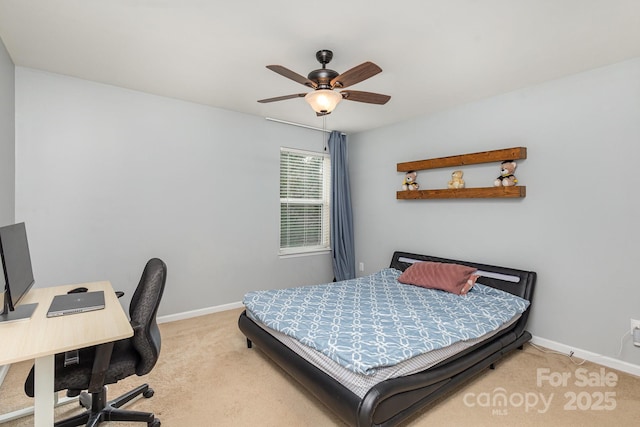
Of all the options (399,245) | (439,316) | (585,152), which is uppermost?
(585,152)

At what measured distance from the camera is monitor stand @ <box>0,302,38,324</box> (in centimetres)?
145

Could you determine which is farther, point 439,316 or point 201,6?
point 439,316

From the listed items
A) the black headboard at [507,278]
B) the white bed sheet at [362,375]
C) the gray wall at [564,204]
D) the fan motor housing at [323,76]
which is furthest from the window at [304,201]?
the white bed sheet at [362,375]

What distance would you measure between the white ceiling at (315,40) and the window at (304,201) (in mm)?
1465

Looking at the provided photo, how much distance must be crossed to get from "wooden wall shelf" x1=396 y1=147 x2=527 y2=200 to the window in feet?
3.89

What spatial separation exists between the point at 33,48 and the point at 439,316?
3.66 metres

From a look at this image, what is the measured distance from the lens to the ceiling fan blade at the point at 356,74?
1.90 meters

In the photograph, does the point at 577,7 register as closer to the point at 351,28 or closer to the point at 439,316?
the point at 351,28

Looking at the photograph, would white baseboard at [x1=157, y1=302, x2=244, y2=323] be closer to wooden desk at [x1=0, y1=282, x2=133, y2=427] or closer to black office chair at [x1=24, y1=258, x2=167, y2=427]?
black office chair at [x1=24, y1=258, x2=167, y2=427]

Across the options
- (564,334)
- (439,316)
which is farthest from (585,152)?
(439,316)

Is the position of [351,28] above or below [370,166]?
above

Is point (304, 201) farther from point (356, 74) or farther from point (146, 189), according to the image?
point (356, 74)

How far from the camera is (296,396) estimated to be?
206cm

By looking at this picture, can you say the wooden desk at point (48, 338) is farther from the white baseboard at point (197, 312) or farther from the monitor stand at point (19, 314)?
the white baseboard at point (197, 312)
